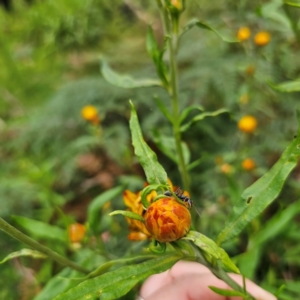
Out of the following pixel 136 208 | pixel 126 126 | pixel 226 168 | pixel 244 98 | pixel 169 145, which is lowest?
pixel 126 126

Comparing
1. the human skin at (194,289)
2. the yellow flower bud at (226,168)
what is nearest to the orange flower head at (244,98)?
the yellow flower bud at (226,168)

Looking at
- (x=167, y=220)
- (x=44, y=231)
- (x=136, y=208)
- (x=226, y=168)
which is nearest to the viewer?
(x=167, y=220)

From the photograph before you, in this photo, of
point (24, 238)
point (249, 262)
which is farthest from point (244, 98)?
point (24, 238)

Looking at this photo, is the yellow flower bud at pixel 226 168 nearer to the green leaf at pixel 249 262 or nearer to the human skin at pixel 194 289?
the green leaf at pixel 249 262

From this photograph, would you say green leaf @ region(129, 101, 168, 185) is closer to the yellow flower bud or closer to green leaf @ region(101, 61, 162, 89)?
green leaf @ region(101, 61, 162, 89)

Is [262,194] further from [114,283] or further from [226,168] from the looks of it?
[226,168]

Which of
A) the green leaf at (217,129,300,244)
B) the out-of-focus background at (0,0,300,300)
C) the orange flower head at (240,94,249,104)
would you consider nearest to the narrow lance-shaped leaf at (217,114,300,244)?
the green leaf at (217,129,300,244)
